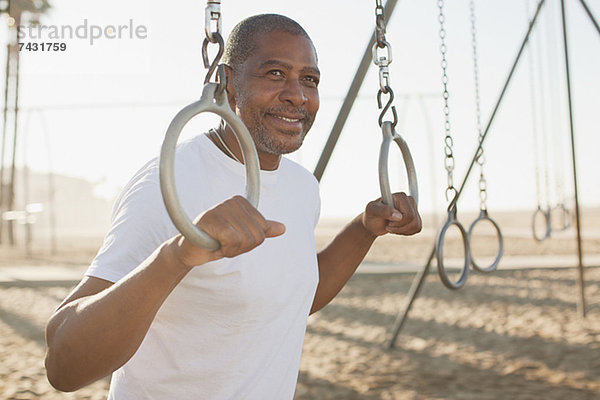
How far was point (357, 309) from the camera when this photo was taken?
519 centimetres

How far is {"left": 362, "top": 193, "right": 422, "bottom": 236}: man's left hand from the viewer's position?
4.83ft

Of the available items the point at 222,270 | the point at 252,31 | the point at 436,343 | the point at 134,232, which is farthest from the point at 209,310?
the point at 436,343

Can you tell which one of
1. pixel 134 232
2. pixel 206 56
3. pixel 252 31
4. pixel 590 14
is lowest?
pixel 134 232

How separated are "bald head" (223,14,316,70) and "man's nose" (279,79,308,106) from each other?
0.12 meters

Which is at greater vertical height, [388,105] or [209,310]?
[388,105]

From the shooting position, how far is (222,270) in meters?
1.15

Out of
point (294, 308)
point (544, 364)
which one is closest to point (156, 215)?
point (294, 308)

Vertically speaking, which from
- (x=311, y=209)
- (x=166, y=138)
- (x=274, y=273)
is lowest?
(x=274, y=273)

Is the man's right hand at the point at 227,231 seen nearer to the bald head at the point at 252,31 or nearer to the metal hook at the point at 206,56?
the metal hook at the point at 206,56

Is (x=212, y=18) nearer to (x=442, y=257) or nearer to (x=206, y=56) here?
(x=206, y=56)

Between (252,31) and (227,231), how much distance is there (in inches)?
26.6

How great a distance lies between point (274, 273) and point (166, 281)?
39 cm

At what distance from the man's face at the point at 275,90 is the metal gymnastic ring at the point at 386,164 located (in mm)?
241

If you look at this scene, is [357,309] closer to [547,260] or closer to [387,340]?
[387,340]
